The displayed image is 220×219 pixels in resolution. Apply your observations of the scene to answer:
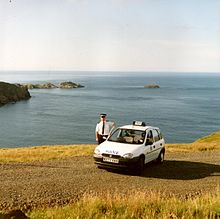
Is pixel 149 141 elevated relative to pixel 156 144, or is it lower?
elevated

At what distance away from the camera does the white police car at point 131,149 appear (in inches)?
530

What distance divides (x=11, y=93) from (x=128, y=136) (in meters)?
134

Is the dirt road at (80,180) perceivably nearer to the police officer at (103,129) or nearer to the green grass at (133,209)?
the police officer at (103,129)

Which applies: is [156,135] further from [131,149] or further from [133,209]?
[133,209]

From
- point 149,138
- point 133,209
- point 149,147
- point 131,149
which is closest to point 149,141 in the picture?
point 149,138

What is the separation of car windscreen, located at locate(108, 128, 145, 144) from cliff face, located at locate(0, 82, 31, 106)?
125 meters

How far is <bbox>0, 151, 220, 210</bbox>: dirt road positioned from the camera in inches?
394

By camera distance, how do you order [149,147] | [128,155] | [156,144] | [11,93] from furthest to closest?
[11,93], [156,144], [149,147], [128,155]

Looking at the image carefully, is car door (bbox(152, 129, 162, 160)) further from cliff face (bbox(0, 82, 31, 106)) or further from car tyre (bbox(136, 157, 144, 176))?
cliff face (bbox(0, 82, 31, 106))

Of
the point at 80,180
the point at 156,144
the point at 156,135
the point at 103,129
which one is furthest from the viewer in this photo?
the point at 103,129

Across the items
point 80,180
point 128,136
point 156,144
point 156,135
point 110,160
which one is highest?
point 128,136

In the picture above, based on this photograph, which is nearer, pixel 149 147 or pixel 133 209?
pixel 133 209

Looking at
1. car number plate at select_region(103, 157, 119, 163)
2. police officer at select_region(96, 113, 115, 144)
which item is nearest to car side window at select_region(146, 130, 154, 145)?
car number plate at select_region(103, 157, 119, 163)

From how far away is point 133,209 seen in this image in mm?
7816
